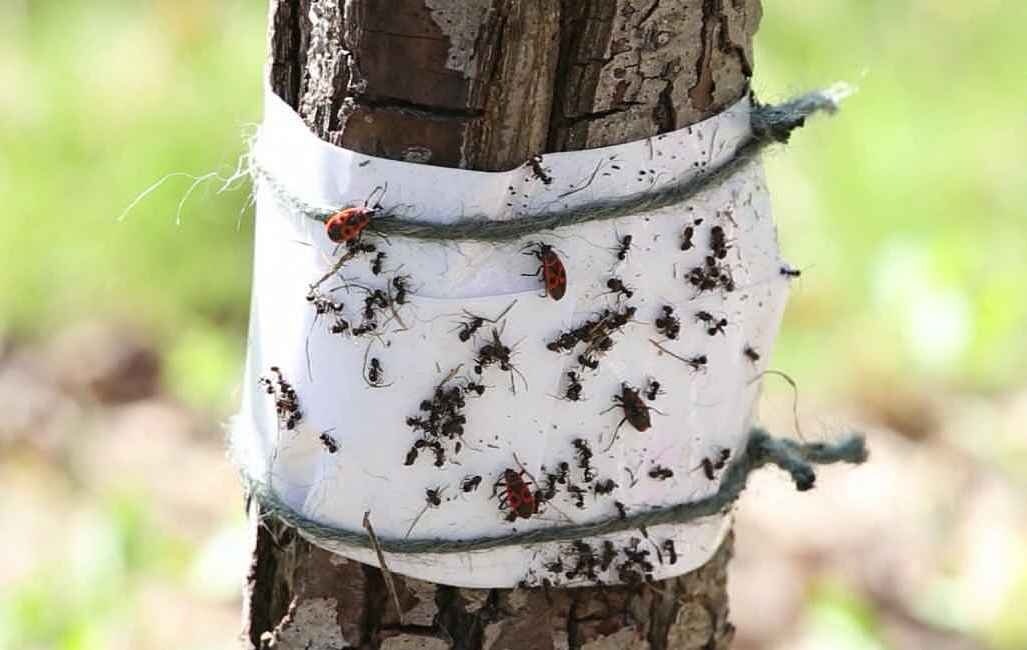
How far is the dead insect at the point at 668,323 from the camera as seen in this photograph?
1.42 m

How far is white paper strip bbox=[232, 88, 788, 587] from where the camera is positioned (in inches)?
53.1

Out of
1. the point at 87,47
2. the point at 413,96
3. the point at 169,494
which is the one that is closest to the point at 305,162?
the point at 413,96

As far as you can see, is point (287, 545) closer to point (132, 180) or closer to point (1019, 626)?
point (1019, 626)

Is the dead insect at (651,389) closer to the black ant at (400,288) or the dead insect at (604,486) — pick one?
the dead insect at (604,486)

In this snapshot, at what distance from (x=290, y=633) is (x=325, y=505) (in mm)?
176

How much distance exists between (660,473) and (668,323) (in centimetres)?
16

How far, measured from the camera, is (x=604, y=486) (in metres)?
1.45

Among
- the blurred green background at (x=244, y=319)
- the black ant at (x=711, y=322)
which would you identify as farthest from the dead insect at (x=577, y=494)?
the blurred green background at (x=244, y=319)

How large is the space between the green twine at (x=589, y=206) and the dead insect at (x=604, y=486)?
273 mm

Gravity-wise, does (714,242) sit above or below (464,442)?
above

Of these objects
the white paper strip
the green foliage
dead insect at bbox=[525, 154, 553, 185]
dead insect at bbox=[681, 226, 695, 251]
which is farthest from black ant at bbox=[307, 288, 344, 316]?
the green foliage

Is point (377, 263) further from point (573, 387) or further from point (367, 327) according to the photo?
point (573, 387)

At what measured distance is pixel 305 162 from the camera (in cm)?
138

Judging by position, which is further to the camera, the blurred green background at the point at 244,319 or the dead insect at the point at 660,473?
the blurred green background at the point at 244,319
